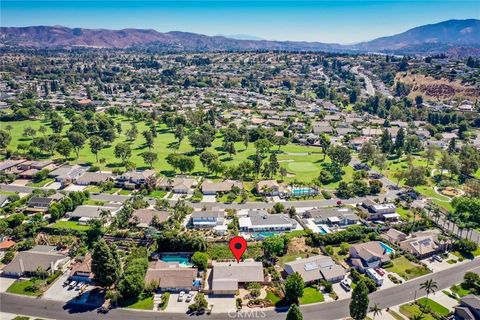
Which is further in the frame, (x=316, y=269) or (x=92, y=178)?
(x=92, y=178)

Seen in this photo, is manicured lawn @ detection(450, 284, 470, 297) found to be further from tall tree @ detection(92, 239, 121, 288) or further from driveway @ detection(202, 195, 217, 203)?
tall tree @ detection(92, 239, 121, 288)

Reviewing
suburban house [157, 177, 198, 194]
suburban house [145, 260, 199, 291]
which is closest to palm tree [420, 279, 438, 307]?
suburban house [145, 260, 199, 291]


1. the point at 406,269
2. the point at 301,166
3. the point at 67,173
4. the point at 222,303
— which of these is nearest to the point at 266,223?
the point at 222,303

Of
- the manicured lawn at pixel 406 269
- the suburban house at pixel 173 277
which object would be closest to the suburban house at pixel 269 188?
the manicured lawn at pixel 406 269

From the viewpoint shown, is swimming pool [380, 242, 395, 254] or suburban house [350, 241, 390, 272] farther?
swimming pool [380, 242, 395, 254]

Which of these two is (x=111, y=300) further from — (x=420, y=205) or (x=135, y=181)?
(x=420, y=205)

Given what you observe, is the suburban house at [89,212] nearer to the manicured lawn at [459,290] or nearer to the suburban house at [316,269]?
the suburban house at [316,269]

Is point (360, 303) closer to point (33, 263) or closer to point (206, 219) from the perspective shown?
point (206, 219)
